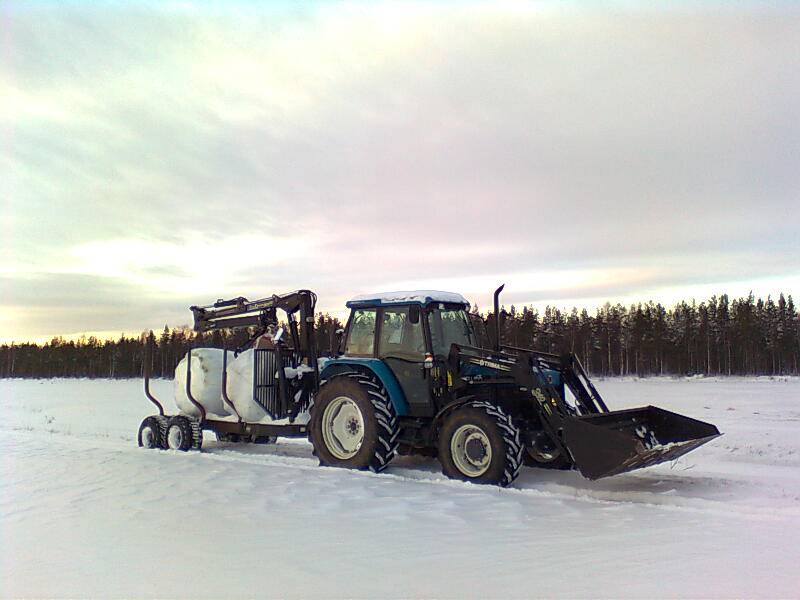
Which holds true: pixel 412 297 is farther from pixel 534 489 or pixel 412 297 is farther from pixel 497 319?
pixel 534 489

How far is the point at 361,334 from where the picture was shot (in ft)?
31.7

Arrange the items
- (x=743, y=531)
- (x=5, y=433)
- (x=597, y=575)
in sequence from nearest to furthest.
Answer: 1. (x=597, y=575)
2. (x=743, y=531)
3. (x=5, y=433)

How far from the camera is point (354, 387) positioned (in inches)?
352

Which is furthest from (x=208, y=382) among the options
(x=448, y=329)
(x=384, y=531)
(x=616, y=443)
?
(x=616, y=443)

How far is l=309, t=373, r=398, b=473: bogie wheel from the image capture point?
28.4ft

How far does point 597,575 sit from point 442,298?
5.32 metres

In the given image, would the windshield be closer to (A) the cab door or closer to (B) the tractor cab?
(B) the tractor cab

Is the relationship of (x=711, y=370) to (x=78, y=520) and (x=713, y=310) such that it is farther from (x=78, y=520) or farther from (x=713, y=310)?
(x=78, y=520)

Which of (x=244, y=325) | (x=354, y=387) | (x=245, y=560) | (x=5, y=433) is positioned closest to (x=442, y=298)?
(x=354, y=387)

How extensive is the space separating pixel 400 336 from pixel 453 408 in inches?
59.3

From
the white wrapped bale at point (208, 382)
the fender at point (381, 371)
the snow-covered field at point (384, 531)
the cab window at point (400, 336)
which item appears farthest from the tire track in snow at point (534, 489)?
the cab window at point (400, 336)

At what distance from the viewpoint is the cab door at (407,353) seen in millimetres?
8898

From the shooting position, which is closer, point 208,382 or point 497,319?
point 497,319

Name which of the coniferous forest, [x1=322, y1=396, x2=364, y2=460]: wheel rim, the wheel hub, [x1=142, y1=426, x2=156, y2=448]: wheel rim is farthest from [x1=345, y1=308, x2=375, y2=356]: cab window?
the coniferous forest
